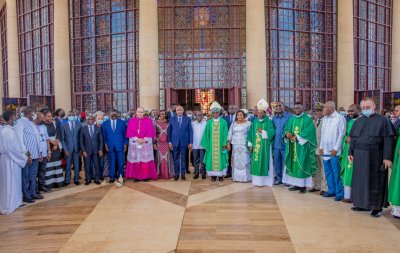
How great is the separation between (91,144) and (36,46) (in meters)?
13.8

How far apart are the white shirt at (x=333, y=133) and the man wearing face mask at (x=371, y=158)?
0.78 meters

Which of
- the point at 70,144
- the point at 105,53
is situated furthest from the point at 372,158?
the point at 105,53

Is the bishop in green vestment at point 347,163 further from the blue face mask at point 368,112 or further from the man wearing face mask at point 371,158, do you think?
the blue face mask at point 368,112

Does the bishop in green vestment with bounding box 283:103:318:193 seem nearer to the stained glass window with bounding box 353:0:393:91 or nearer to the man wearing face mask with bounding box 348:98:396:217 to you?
the man wearing face mask with bounding box 348:98:396:217

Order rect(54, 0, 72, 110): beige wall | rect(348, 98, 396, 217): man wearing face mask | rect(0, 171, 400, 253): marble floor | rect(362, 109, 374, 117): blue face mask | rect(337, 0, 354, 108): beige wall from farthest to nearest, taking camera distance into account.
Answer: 1. rect(54, 0, 72, 110): beige wall
2. rect(337, 0, 354, 108): beige wall
3. rect(362, 109, 374, 117): blue face mask
4. rect(348, 98, 396, 217): man wearing face mask
5. rect(0, 171, 400, 253): marble floor

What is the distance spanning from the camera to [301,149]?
772 cm

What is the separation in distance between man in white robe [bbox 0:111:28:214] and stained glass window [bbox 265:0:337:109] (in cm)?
1285

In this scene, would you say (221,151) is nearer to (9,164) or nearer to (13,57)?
(9,164)

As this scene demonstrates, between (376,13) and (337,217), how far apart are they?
677 inches

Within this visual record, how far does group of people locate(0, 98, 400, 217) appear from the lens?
241 inches

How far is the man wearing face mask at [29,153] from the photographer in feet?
23.2

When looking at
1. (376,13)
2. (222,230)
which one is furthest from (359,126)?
(376,13)

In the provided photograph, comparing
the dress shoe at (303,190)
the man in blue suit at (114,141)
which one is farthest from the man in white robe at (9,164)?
the dress shoe at (303,190)

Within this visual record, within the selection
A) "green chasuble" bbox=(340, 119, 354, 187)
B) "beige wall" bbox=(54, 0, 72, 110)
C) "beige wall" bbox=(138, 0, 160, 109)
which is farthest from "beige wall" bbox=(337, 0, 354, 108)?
"beige wall" bbox=(54, 0, 72, 110)
